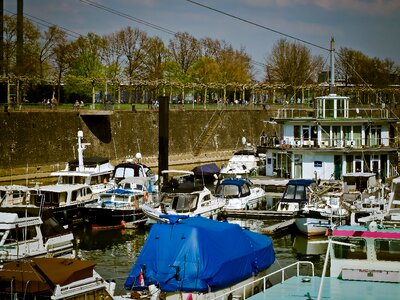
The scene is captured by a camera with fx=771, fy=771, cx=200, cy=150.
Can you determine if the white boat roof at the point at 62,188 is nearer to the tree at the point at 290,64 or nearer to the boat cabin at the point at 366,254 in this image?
the boat cabin at the point at 366,254

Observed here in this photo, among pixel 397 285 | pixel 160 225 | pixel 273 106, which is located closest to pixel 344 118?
pixel 160 225

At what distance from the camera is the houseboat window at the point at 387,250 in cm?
1609

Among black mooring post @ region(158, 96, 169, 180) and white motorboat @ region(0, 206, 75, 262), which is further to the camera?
black mooring post @ region(158, 96, 169, 180)

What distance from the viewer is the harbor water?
2806 cm

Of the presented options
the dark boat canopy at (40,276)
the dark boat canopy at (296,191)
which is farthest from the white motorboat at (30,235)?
the dark boat canopy at (296,191)

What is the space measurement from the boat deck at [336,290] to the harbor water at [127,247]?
30.7ft

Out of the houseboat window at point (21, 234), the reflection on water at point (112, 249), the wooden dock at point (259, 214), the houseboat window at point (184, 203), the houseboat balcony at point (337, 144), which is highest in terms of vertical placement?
the houseboat balcony at point (337, 144)

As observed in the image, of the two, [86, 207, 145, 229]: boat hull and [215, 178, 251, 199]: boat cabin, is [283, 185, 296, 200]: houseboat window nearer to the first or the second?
[215, 178, 251, 199]: boat cabin

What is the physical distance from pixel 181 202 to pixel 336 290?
19207 mm

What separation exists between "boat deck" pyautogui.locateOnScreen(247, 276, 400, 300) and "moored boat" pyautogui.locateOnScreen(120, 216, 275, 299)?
10.3 feet

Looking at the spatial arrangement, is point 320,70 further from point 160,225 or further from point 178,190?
point 160,225

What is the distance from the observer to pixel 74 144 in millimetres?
57594

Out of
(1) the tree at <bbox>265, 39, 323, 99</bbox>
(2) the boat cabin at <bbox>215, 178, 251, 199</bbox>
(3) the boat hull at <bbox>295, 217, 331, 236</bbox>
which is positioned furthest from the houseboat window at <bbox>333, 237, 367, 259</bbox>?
(1) the tree at <bbox>265, 39, 323, 99</bbox>

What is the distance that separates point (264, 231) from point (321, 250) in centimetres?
324
